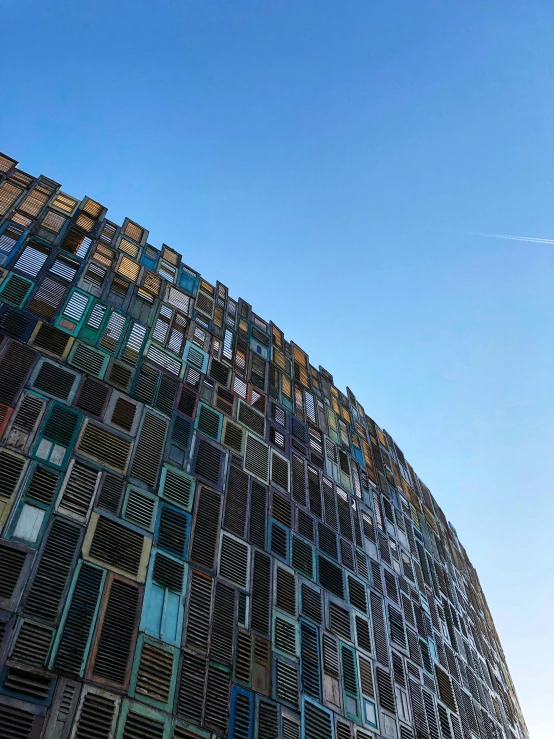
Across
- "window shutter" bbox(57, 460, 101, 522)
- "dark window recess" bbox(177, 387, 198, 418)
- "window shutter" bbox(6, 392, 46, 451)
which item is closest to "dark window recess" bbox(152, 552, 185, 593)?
"window shutter" bbox(57, 460, 101, 522)

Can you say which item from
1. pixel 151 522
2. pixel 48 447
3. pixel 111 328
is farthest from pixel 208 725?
pixel 111 328

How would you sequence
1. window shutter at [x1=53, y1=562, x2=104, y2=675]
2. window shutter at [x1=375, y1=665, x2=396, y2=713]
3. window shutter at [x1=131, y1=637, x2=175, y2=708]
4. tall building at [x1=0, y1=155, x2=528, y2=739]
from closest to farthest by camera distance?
window shutter at [x1=53, y1=562, x2=104, y2=675], tall building at [x1=0, y1=155, x2=528, y2=739], window shutter at [x1=131, y1=637, x2=175, y2=708], window shutter at [x1=375, y1=665, x2=396, y2=713]

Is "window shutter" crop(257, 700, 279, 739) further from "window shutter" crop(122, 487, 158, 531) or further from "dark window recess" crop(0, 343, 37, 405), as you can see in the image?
"dark window recess" crop(0, 343, 37, 405)

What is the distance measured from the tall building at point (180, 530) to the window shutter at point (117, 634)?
0.18ft

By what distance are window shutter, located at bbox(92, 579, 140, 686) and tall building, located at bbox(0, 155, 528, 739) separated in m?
0.05

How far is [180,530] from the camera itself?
682 inches

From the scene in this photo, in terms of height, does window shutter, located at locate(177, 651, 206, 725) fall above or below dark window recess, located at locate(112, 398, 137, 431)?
below

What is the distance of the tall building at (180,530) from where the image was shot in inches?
531

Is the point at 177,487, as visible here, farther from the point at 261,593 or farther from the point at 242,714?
the point at 242,714

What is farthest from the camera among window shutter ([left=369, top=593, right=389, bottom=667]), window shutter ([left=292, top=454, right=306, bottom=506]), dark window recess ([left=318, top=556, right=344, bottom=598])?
window shutter ([left=292, top=454, right=306, bottom=506])

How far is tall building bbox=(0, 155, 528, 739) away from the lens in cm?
1348

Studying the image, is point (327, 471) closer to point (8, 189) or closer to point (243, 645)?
point (243, 645)

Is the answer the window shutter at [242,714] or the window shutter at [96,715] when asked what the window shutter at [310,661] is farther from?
the window shutter at [96,715]

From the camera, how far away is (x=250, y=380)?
2662 cm
